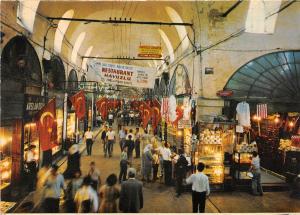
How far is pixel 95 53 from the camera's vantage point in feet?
80.7

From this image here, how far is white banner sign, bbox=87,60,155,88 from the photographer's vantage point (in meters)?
12.0

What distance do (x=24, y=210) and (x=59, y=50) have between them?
949 centimetres

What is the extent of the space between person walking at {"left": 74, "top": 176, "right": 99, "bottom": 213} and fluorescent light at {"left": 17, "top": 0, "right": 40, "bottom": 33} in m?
6.06

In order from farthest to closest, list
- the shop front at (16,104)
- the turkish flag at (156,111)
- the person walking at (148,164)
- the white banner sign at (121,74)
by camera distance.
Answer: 1. the turkish flag at (156,111)
2. the person walking at (148,164)
3. the white banner sign at (121,74)
4. the shop front at (16,104)

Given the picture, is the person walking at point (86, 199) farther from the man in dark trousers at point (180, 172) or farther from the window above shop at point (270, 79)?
the window above shop at point (270, 79)

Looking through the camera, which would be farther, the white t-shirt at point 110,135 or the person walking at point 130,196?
the white t-shirt at point 110,135

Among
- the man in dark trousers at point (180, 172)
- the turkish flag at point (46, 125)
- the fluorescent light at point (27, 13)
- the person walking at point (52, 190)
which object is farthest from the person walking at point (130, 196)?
the fluorescent light at point (27, 13)

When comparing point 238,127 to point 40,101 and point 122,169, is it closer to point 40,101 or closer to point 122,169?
point 122,169

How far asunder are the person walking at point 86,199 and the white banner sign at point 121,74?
5.60 meters

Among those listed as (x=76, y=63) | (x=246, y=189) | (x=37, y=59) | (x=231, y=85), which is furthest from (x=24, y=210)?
(x=76, y=63)

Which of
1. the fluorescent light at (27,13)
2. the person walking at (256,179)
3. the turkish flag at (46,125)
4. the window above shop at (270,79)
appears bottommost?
the person walking at (256,179)

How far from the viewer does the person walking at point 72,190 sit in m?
8.24

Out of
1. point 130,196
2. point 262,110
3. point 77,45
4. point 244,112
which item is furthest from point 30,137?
point 262,110

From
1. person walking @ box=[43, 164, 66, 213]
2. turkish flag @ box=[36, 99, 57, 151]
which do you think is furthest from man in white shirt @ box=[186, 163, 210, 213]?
turkish flag @ box=[36, 99, 57, 151]
